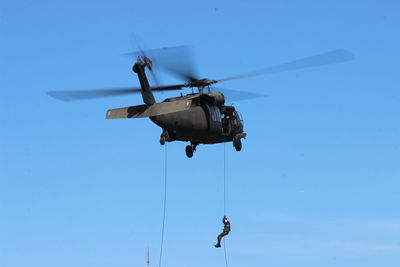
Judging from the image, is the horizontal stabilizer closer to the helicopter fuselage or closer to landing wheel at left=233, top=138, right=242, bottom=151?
the helicopter fuselage

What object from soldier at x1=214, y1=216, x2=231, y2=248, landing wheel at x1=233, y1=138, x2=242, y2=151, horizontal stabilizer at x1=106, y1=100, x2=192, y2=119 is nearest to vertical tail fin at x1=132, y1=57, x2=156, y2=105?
horizontal stabilizer at x1=106, y1=100, x2=192, y2=119

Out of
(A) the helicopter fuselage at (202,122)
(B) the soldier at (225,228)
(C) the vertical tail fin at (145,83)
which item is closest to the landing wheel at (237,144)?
(A) the helicopter fuselage at (202,122)

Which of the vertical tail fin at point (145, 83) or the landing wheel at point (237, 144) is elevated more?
the vertical tail fin at point (145, 83)

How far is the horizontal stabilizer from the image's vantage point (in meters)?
49.5

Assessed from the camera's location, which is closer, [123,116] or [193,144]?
[123,116]

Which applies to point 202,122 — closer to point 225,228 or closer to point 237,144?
point 237,144

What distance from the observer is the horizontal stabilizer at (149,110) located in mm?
49531

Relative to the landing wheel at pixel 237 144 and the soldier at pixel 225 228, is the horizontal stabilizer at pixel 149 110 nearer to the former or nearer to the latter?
the landing wheel at pixel 237 144

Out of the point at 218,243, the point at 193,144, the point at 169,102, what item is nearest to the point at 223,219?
the point at 218,243

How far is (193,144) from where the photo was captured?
55.5 meters

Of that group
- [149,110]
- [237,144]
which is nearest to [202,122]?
[149,110]

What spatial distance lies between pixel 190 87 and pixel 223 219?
7.98 meters

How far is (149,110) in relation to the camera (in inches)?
1983

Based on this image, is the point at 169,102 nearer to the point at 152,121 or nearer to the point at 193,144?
the point at 152,121
